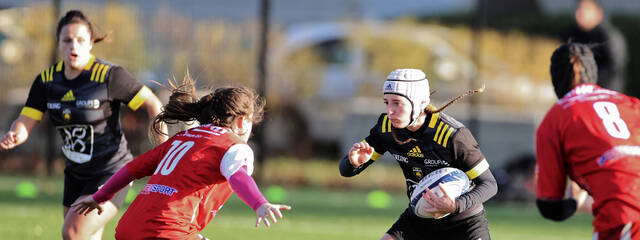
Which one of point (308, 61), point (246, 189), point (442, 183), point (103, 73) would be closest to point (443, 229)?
point (442, 183)

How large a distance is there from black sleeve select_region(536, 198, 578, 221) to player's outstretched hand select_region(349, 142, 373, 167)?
3.72ft

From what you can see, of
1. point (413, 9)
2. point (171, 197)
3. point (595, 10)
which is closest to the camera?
point (171, 197)

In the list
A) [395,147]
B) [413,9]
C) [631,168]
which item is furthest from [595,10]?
[413,9]

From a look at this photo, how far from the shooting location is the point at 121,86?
5879 mm

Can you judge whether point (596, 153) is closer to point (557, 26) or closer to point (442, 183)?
point (442, 183)

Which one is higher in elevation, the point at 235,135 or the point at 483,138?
the point at 235,135

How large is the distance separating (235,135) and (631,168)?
1786 mm

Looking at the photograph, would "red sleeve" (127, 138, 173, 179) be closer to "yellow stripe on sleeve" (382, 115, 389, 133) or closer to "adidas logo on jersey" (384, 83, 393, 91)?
"adidas logo on jersey" (384, 83, 393, 91)

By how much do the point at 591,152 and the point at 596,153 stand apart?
21 mm

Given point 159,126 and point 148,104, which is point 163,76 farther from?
point 159,126

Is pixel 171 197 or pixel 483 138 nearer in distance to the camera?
pixel 171 197

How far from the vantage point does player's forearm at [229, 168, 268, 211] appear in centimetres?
395

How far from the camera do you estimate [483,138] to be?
12781 millimetres

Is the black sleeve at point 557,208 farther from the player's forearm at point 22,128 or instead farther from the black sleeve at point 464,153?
the player's forearm at point 22,128
